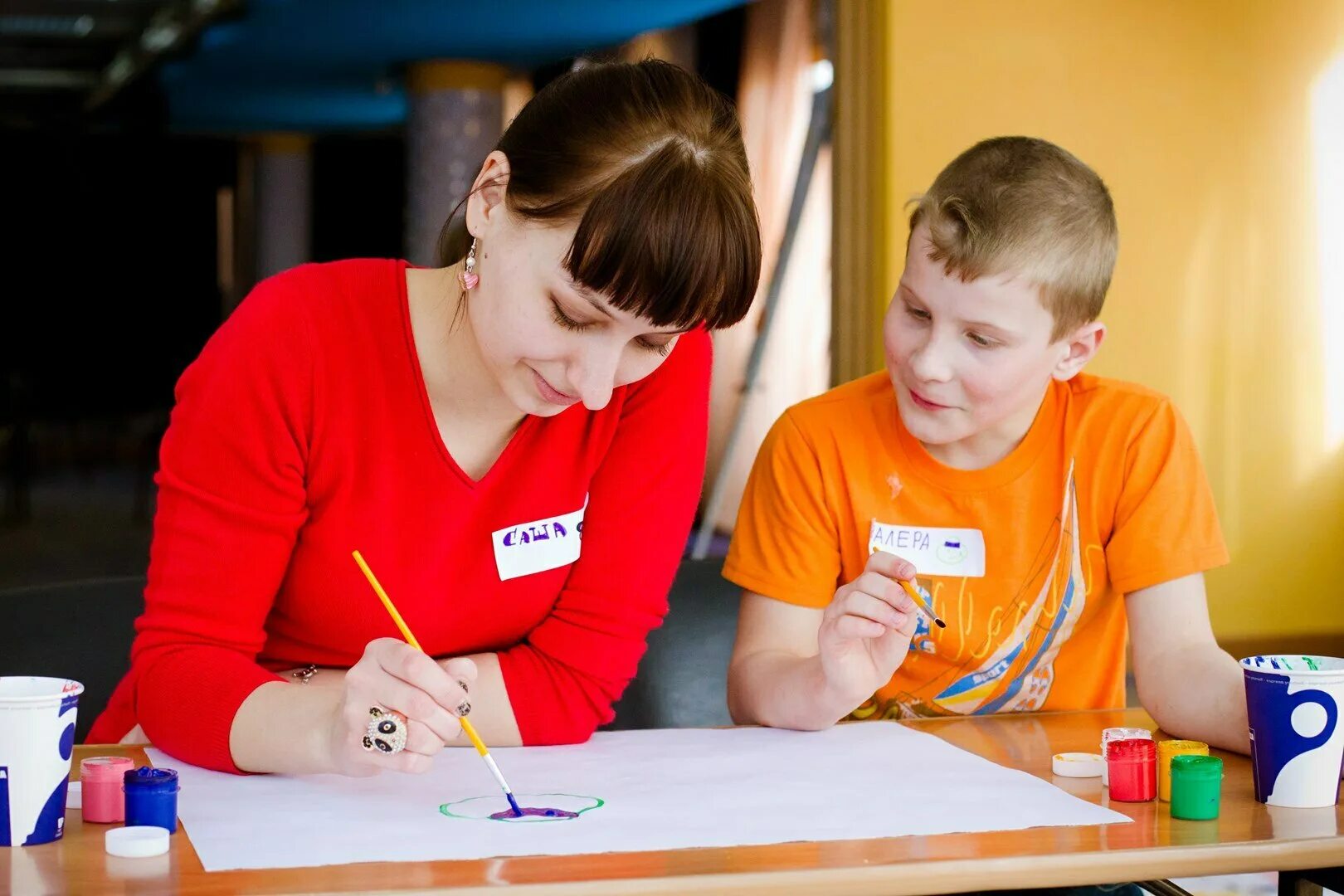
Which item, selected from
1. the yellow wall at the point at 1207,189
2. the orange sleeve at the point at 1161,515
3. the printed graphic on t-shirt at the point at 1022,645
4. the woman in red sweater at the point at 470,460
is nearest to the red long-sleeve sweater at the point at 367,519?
the woman in red sweater at the point at 470,460

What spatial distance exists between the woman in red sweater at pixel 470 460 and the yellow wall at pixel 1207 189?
225cm

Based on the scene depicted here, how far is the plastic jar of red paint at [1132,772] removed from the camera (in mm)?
1122

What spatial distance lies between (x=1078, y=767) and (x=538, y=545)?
0.54 m

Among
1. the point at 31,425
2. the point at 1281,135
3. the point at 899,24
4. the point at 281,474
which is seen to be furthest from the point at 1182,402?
the point at 31,425

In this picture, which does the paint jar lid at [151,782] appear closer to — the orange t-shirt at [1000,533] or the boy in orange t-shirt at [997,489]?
the boy in orange t-shirt at [997,489]

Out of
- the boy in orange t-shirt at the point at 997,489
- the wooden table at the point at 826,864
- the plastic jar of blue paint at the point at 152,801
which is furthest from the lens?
the boy in orange t-shirt at the point at 997,489

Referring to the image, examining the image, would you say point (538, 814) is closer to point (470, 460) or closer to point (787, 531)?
point (470, 460)

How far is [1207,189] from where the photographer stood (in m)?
3.79

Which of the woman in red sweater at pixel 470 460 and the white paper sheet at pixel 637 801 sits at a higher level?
the woman in red sweater at pixel 470 460

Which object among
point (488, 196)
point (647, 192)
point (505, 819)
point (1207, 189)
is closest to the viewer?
point (505, 819)

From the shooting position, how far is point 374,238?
27.9 ft

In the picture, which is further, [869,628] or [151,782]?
[869,628]

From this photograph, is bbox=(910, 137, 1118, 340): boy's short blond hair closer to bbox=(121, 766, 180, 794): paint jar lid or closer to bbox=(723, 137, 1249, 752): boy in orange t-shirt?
bbox=(723, 137, 1249, 752): boy in orange t-shirt

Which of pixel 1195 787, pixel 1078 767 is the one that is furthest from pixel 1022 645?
pixel 1195 787
